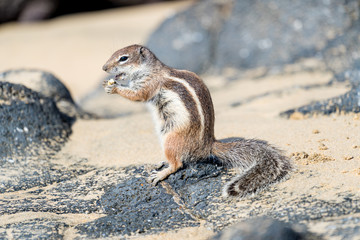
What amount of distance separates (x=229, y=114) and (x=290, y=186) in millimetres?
2230

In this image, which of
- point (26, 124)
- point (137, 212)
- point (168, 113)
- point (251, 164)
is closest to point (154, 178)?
point (137, 212)

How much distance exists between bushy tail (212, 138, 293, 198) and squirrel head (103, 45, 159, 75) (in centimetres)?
95

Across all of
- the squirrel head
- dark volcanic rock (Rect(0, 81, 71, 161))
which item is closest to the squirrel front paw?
the squirrel head

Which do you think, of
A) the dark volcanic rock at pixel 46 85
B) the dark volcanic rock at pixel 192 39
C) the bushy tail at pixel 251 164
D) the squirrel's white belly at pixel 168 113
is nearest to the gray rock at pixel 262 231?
the bushy tail at pixel 251 164

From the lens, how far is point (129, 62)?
14.2 ft

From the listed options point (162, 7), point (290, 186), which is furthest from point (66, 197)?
point (162, 7)

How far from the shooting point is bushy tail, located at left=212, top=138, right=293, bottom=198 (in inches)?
143

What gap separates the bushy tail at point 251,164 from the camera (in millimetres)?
3629

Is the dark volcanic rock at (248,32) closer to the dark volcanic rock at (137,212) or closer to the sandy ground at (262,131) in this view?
the sandy ground at (262,131)

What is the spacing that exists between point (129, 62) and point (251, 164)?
1400 mm

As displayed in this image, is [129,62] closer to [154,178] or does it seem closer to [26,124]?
[154,178]

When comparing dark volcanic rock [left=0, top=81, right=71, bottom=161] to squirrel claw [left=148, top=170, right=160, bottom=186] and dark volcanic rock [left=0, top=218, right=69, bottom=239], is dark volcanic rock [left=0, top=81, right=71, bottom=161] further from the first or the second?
squirrel claw [left=148, top=170, right=160, bottom=186]

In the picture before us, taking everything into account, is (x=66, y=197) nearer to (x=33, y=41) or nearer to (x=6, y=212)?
(x=6, y=212)

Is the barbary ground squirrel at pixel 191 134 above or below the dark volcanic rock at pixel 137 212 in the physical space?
above
